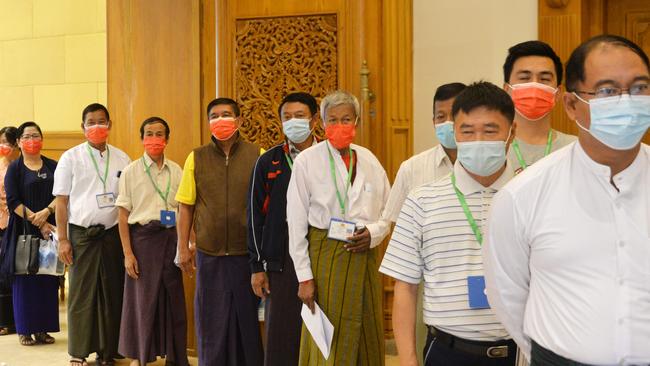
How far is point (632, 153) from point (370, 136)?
136 inches

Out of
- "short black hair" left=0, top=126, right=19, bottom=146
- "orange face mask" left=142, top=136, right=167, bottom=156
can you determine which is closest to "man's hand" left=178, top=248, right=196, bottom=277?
"orange face mask" left=142, top=136, right=167, bottom=156

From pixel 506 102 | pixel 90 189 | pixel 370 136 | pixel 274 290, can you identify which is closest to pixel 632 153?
pixel 506 102

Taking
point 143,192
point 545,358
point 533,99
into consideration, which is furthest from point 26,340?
point 545,358

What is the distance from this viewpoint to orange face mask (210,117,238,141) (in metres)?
4.58

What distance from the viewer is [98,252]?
17.4ft

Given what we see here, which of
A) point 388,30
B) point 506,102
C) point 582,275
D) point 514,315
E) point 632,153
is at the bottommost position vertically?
point 514,315

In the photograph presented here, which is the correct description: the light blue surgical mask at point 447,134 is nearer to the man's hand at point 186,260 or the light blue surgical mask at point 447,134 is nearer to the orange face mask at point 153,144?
the man's hand at point 186,260

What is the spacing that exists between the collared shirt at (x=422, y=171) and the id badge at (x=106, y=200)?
237cm

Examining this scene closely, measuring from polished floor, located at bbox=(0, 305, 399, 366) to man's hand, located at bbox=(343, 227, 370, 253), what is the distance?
5.50 ft

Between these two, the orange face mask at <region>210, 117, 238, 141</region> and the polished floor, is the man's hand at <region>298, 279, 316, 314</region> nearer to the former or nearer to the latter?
the orange face mask at <region>210, 117, 238, 141</region>

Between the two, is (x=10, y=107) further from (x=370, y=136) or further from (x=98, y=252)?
(x=370, y=136)

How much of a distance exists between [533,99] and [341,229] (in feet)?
3.86

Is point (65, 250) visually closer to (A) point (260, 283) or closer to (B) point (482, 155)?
(A) point (260, 283)

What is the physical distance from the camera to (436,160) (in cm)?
338
